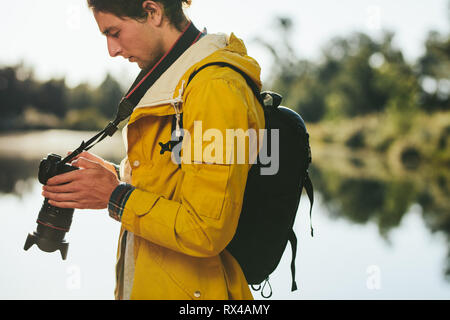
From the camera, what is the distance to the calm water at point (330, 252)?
5.65 metres

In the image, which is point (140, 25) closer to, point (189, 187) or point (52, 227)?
point (189, 187)

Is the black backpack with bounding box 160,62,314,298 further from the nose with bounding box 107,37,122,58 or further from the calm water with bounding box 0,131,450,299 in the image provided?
the calm water with bounding box 0,131,450,299

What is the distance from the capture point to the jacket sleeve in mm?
1430

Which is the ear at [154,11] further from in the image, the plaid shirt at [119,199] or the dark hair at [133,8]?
the plaid shirt at [119,199]

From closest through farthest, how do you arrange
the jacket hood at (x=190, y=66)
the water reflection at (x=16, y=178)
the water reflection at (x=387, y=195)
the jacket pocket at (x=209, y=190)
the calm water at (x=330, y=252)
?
the jacket pocket at (x=209, y=190), the jacket hood at (x=190, y=66), the calm water at (x=330, y=252), the water reflection at (x=387, y=195), the water reflection at (x=16, y=178)

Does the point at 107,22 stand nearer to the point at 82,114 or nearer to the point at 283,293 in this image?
the point at 283,293

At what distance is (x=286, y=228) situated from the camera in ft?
5.65

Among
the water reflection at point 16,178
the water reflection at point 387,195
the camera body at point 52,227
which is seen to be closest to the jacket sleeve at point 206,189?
the camera body at point 52,227

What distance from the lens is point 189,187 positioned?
1445mm

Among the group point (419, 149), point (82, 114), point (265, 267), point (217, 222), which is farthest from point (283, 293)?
point (82, 114)

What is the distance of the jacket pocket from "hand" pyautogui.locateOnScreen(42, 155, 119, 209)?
278 mm

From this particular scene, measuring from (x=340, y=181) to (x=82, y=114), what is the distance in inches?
653

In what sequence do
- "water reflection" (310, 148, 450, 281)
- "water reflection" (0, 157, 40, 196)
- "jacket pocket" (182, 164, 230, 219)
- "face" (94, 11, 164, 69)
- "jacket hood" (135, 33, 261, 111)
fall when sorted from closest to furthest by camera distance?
"jacket pocket" (182, 164, 230, 219) < "jacket hood" (135, 33, 261, 111) < "face" (94, 11, 164, 69) < "water reflection" (310, 148, 450, 281) < "water reflection" (0, 157, 40, 196)

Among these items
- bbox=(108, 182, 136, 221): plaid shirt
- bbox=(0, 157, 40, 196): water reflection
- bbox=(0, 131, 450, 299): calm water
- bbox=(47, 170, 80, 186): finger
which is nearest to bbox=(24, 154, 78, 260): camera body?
bbox=(47, 170, 80, 186): finger
